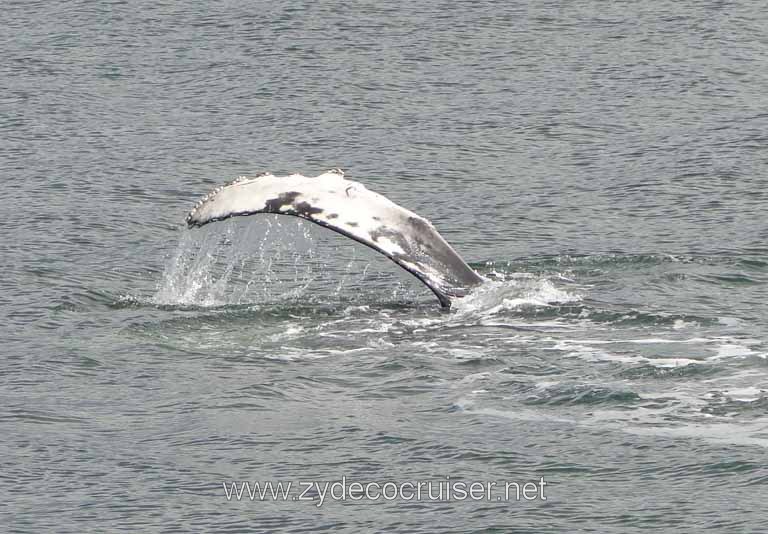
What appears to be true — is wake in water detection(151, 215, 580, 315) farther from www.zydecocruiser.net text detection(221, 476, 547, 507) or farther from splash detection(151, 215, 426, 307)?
www.zydecocruiser.net text detection(221, 476, 547, 507)

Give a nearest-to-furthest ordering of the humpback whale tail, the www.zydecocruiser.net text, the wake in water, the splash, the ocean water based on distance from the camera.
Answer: the www.zydecocruiser.net text → the ocean water → the humpback whale tail → the wake in water → the splash

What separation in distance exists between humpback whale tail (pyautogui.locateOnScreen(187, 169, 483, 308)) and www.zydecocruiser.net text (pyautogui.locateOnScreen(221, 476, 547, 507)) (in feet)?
10.1

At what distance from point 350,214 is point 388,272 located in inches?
128

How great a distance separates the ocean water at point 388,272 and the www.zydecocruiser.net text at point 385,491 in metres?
0.05

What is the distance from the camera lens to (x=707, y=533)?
10.4 meters

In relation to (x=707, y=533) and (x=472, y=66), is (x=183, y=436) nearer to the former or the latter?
(x=707, y=533)

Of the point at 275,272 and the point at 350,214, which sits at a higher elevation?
the point at 350,214

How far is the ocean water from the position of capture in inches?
451

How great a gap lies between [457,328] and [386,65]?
1274 cm

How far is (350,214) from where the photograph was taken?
14.2 meters

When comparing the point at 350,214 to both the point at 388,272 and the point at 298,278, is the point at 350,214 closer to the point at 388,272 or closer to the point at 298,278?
the point at 298,278

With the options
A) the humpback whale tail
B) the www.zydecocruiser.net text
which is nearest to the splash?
the humpback whale tail

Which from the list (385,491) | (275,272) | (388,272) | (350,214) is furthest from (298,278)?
(385,491)

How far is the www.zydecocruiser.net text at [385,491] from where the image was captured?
1111 centimetres
